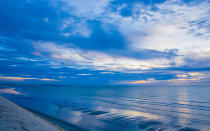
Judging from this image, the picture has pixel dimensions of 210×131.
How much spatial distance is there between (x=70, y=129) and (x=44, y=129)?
14.6ft

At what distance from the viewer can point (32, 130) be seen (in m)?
12.3

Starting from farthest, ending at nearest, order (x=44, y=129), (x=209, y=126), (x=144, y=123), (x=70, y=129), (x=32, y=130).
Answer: (x=144, y=123)
(x=209, y=126)
(x=70, y=129)
(x=44, y=129)
(x=32, y=130)

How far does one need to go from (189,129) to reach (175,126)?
1651 mm

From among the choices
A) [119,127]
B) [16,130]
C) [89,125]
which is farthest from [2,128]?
[119,127]

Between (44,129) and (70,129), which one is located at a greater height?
(44,129)

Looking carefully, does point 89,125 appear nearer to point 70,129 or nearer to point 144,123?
point 70,129

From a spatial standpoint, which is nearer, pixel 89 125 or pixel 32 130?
pixel 32 130

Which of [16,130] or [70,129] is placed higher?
[16,130]

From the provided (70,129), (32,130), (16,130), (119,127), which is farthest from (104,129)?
(16,130)

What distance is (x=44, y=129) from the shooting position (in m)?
13.2

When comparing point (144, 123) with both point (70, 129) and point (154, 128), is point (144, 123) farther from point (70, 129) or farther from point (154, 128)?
point (70, 129)

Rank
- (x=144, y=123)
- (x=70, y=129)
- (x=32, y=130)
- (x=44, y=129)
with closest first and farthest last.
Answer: (x=32, y=130) → (x=44, y=129) → (x=70, y=129) → (x=144, y=123)

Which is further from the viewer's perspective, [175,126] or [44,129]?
[175,126]

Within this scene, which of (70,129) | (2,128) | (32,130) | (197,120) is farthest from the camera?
(197,120)
